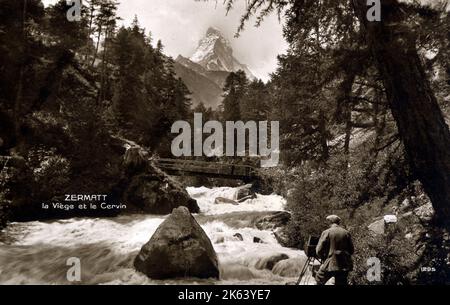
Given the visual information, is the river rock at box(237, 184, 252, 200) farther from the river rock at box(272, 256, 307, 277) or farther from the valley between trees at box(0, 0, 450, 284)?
the river rock at box(272, 256, 307, 277)

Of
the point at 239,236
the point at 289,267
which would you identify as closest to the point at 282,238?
the point at 239,236

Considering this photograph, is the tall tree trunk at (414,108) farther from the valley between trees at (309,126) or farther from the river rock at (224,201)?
the river rock at (224,201)

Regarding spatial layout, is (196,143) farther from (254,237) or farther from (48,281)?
(48,281)

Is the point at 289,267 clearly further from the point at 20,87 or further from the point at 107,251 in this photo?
the point at 20,87

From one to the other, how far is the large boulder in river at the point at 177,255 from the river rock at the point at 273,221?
755 cm

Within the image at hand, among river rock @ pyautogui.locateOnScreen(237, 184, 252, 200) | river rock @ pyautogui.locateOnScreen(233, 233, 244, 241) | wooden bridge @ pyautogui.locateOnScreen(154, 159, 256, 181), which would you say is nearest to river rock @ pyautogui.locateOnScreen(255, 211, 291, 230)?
river rock @ pyautogui.locateOnScreen(233, 233, 244, 241)

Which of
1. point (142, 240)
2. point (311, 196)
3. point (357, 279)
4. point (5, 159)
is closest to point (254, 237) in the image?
point (311, 196)

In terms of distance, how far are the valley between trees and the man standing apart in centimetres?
102

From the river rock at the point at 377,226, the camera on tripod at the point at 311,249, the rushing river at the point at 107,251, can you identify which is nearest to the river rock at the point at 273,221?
the rushing river at the point at 107,251

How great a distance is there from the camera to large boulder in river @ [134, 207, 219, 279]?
34.1 feet

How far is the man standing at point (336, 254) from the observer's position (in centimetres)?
719

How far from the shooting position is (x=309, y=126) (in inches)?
714

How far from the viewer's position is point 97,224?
56.6ft
